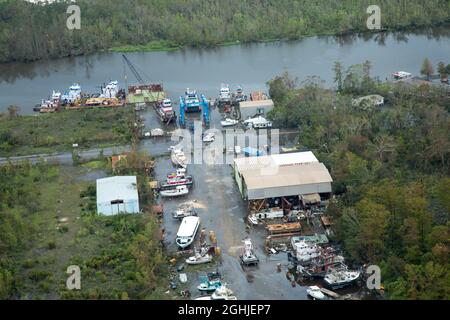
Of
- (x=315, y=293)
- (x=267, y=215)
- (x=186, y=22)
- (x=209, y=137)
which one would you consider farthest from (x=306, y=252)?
(x=186, y=22)

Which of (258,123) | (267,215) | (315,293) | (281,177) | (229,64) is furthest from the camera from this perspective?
(229,64)

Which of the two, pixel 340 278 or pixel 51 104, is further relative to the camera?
pixel 51 104

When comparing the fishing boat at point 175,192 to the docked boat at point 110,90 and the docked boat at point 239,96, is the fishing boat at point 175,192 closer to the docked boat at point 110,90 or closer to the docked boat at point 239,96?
the docked boat at point 239,96

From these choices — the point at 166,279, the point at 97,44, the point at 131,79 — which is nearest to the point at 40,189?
the point at 166,279

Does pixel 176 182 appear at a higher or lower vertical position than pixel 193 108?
lower

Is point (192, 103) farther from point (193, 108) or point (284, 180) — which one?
point (284, 180)

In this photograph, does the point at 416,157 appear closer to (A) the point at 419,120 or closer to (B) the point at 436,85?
(A) the point at 419,120

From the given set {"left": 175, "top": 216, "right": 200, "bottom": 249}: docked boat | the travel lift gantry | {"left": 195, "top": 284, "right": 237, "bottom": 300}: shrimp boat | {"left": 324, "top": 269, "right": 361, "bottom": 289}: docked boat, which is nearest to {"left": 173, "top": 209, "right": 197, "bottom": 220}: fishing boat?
{"left": 175, "top": 216, "right": 200, "bottom": 249}: docked boat
